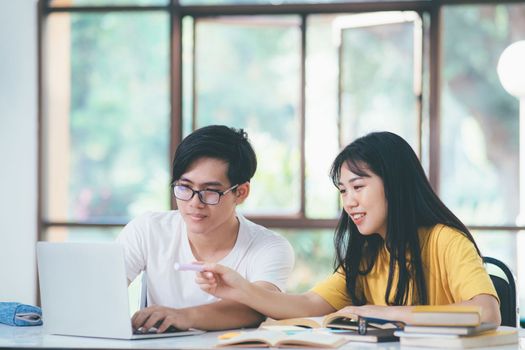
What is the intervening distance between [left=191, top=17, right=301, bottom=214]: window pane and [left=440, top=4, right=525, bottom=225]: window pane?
32.7 inches

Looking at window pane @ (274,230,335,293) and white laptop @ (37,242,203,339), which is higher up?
white laptop @ (37,242,203,339)

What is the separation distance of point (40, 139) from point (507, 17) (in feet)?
8.69

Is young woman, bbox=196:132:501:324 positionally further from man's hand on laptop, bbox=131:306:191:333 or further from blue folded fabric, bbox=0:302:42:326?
blue folded fabric, bbox=0:302:42:326

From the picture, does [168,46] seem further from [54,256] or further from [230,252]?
[54,256]

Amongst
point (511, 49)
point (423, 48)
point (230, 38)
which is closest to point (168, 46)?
point (230, 38)

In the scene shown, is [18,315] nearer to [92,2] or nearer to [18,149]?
[18,149]

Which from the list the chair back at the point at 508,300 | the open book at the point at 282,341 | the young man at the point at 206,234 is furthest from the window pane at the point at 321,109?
the open book at the point at 282,341

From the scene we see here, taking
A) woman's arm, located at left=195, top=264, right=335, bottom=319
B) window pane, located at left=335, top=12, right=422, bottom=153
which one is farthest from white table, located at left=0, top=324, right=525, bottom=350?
window pane, located at left=335, top=12, right=422, bottom=153

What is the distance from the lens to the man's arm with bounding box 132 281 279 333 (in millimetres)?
2250

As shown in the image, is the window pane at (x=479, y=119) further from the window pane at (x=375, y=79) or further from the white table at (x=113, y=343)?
the white table at (x=113, y=343)

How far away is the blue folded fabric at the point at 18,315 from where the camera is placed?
244 cm

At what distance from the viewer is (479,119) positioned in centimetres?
510

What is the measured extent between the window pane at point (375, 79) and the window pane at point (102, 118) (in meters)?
1.06

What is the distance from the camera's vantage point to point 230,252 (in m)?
2.67
